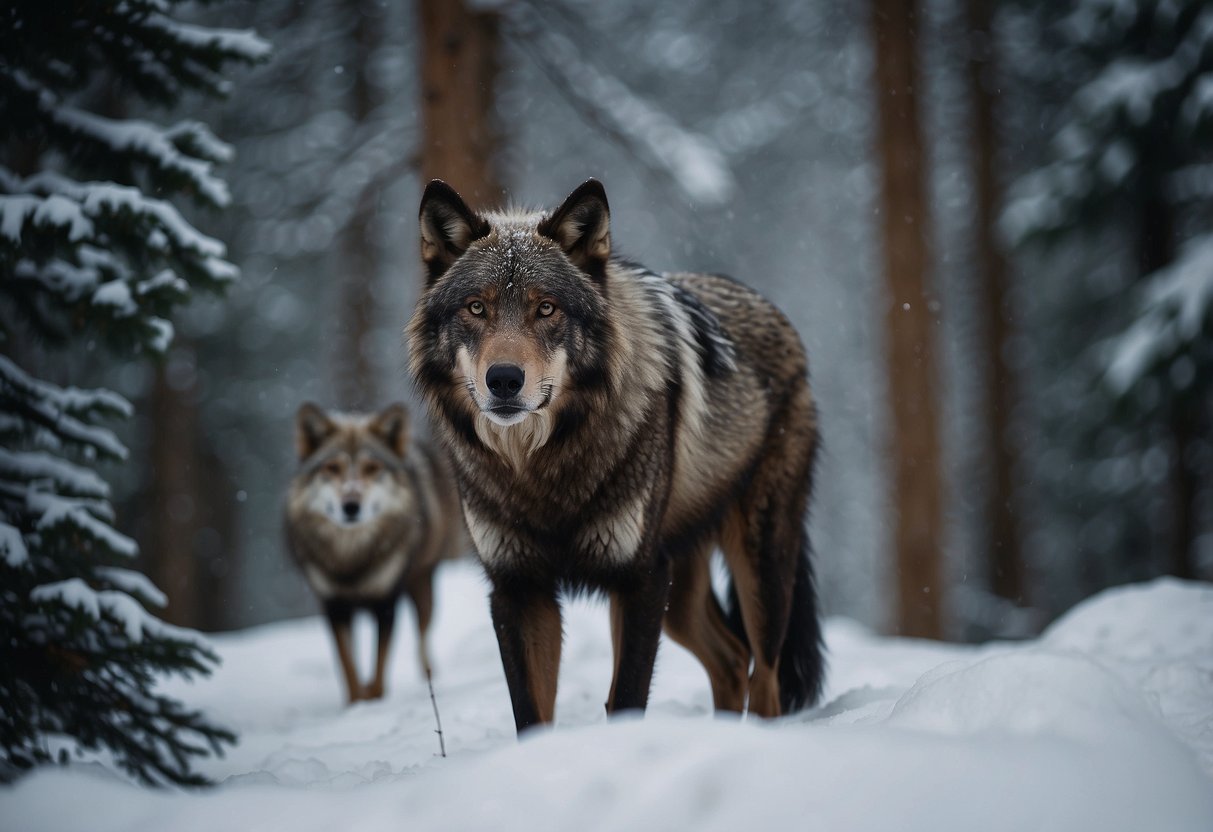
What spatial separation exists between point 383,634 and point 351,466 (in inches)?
57.6

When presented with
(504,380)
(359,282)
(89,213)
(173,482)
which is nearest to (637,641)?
(504,380)

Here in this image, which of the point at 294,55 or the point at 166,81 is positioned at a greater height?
the point at 294,55

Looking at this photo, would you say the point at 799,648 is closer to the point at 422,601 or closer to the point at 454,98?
the point at 422,601

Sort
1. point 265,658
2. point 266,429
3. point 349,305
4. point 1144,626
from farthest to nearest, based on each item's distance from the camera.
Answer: point 266,429 < point 349,305 < point 265,658 < point 1144,626

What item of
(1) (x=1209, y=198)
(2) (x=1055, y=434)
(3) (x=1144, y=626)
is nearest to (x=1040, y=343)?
(2) (x=1055, y=434)

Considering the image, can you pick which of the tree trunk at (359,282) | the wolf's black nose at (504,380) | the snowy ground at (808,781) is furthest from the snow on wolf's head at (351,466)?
the tree trunk at (359,282)

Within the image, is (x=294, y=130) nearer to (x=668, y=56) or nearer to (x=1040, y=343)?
(x=668, y=56)

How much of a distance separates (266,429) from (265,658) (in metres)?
12.6

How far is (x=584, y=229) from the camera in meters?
3.84

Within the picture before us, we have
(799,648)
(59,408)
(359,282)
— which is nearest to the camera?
(59,408)

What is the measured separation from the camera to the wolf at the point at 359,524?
7246 mm

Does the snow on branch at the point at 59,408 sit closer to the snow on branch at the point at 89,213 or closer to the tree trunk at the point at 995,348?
the snow on branch at the point at 89,213

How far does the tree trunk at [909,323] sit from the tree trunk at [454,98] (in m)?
4.46

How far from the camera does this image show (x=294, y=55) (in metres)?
10.3
